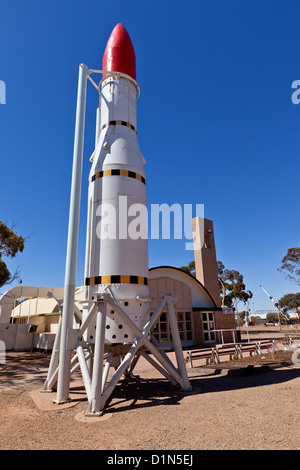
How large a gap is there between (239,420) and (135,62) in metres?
14.0

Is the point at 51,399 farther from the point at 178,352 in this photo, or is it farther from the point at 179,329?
the point at 179,329

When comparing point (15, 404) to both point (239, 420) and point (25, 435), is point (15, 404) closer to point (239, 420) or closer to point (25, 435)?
point (25, 435)

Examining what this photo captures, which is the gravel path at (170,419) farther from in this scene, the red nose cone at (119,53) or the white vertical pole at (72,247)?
the red nose cone at (119,53)

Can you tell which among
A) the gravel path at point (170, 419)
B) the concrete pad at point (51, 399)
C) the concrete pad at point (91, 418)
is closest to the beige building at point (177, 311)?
the concrete pad at point (51, 399)

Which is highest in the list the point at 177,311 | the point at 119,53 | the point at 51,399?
the point at 119,53

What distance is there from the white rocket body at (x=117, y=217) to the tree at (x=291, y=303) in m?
87.6

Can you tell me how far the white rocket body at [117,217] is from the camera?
9633 mm

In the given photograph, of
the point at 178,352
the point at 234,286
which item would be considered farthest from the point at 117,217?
the point at 234,286

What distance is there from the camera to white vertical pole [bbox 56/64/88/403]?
9.08 metres

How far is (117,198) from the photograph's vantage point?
1051 centimetres

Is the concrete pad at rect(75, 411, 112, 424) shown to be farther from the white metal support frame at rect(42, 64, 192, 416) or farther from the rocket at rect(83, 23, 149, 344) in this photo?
the rocket at rect(83, 23, 149, 344)

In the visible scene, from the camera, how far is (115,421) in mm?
6891

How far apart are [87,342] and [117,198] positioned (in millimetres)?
5321
